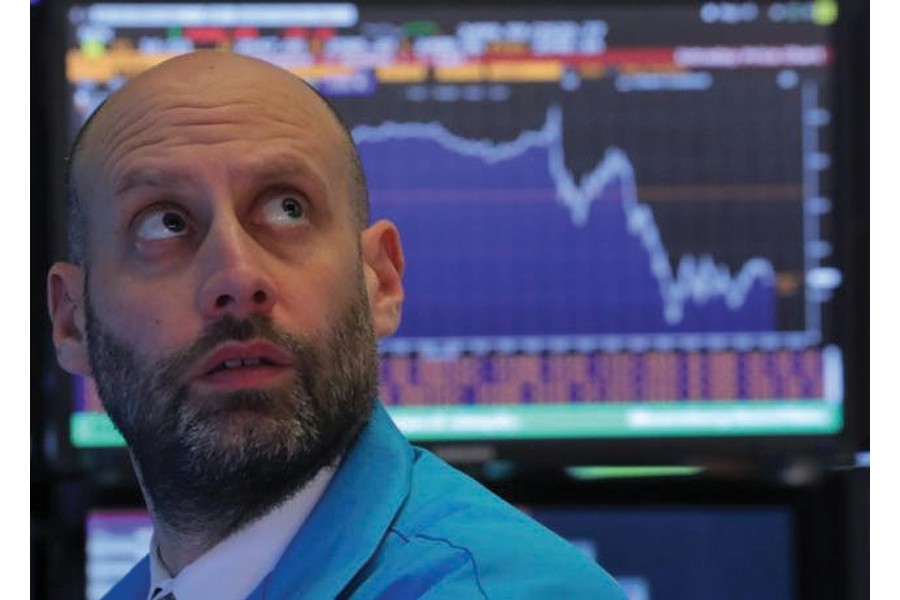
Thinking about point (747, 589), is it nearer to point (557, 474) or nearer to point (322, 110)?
point (557, 474)

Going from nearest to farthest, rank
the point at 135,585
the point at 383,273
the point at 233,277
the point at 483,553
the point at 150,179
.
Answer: the point at 483,553 → the point at 233,277 → the point at 150,179 → the point at 383,273 → the point at 135,585

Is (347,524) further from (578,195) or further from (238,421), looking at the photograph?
(578,195)

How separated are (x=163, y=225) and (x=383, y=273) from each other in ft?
0.73

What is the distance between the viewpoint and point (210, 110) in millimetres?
1363

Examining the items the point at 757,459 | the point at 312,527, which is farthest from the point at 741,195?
the point at 312,527

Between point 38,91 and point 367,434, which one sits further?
point 38,91

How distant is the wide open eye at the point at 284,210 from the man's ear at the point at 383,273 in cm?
12

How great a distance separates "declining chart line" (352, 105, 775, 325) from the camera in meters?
2.29

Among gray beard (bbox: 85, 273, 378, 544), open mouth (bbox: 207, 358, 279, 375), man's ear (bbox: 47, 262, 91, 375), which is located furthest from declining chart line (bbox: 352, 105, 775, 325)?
open mouth (bbox: 207, 358, 279, 375)

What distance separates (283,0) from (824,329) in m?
0.80

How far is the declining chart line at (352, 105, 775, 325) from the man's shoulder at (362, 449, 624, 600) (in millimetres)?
1075

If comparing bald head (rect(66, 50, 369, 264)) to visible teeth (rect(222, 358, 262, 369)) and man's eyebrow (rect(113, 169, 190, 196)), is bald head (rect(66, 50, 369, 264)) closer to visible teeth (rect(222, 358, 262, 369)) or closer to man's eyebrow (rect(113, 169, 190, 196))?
man's eyebrow (rect(113, 169, 190, 196))

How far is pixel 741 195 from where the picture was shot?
7.63 feet

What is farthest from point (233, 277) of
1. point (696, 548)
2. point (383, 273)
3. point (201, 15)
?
point (696, 548)
